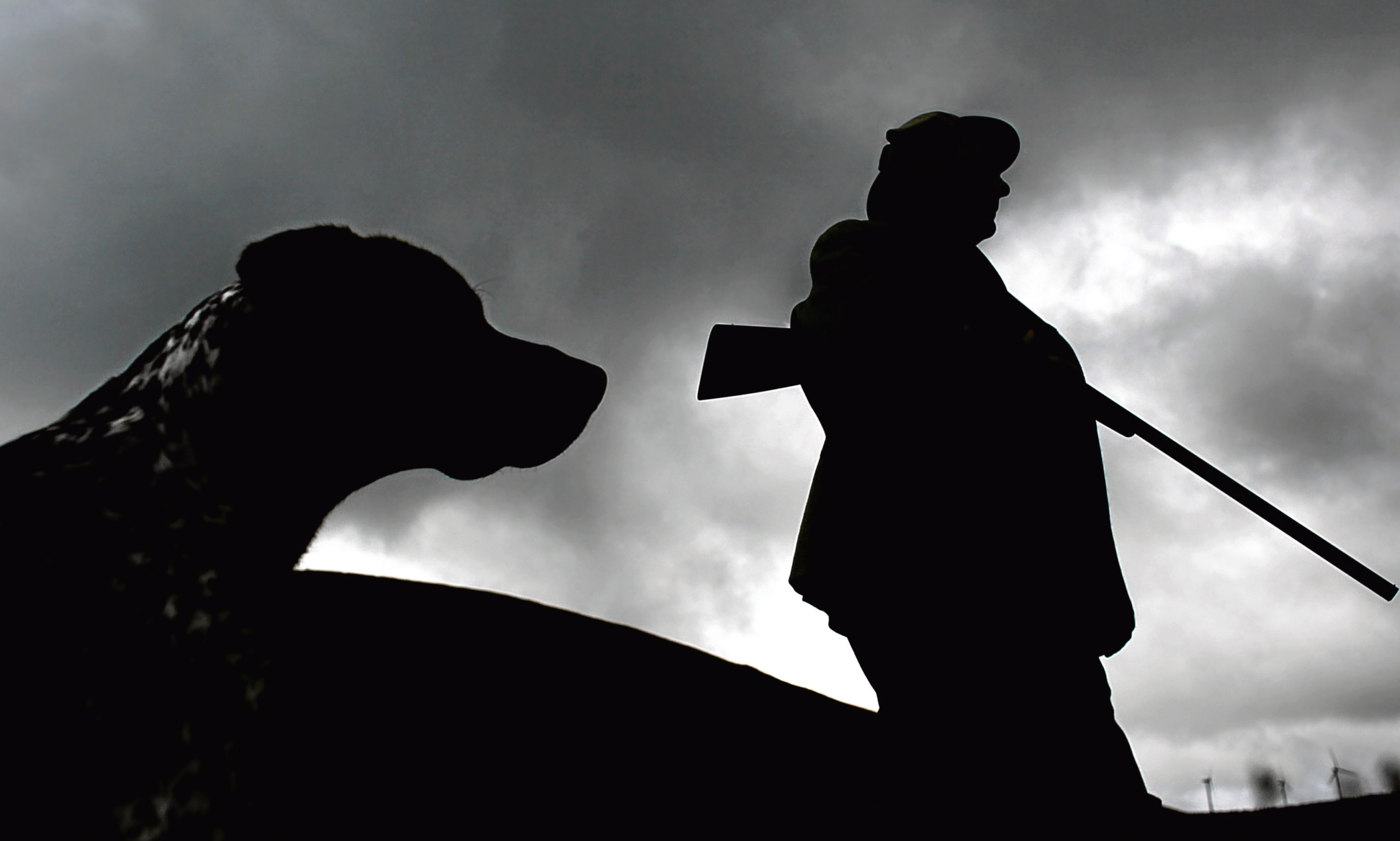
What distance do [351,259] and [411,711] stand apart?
1.15m

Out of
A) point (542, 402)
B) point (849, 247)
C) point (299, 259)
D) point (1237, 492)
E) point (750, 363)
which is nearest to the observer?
point (299, 259)

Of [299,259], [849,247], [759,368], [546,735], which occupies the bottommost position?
[546,735]

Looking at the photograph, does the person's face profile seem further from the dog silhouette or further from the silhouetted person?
the dog silhouette

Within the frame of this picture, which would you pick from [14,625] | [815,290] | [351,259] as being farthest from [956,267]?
[14,625]

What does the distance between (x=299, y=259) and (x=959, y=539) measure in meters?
1.63

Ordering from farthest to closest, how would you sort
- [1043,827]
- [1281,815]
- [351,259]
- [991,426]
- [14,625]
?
[1281,815]
[991,426]
[351,259]
[1043,827]
[14,625]

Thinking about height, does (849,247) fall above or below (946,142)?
below

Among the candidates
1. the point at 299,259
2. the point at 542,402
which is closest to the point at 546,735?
the point at 542,402

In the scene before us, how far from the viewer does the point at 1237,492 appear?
325 centimetres

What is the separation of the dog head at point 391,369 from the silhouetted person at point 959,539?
0.72m

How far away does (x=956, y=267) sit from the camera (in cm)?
254

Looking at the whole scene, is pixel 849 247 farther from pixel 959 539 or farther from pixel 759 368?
pixel 959 539

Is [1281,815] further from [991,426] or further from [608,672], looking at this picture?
[608,672]

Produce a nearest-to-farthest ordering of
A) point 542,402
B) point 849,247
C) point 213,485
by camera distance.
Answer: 1. point 213,485
2. point 542,402
3. point 849,247
